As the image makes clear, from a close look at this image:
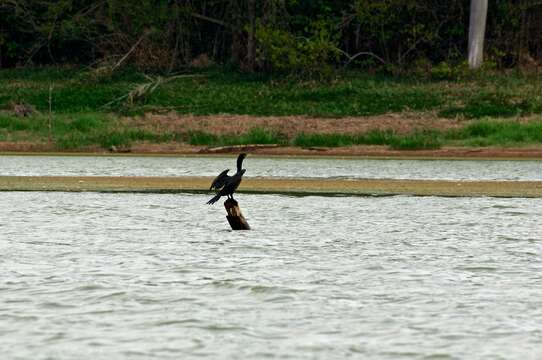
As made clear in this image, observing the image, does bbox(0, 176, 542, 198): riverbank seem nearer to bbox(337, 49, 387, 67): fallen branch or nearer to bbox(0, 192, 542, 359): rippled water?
bbox(0, 192, 542, 359): rippled water

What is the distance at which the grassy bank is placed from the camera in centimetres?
3428

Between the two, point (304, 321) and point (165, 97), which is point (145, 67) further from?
point (304, 321)

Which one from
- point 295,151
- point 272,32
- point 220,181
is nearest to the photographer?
point 220,181

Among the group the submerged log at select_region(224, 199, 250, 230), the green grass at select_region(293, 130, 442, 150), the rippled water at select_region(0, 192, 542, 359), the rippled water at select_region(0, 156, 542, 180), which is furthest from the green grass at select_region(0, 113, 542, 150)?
the submerged log at select_region(224, 199, 250, 230)

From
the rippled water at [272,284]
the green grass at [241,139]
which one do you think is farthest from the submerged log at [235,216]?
the green grass at [241,139]

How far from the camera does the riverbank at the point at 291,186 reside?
22.3m

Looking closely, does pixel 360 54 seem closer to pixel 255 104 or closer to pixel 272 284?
pixel 255 104

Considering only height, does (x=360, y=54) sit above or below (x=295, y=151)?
above

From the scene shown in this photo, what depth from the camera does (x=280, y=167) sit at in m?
28.7

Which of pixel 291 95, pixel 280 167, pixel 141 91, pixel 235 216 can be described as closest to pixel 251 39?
pixel 291 95

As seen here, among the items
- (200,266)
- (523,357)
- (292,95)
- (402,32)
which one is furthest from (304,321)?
(402,32)

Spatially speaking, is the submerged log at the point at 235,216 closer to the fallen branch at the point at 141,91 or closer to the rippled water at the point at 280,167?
the rippled water at the point at 280,167

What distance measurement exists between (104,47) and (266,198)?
25.6 meters

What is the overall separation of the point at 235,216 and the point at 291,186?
816 cm
